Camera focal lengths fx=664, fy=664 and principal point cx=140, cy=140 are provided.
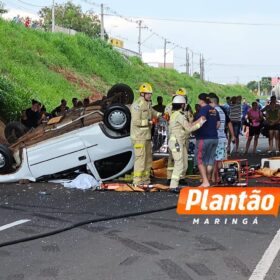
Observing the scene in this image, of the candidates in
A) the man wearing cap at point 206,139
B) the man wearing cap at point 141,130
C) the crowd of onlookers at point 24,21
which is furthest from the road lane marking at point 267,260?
the crowd of onlookers at point 24,21

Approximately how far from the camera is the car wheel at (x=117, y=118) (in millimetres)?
12125

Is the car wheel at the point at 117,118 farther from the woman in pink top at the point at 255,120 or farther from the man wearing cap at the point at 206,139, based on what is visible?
the woman in pink top at the point at 255,120

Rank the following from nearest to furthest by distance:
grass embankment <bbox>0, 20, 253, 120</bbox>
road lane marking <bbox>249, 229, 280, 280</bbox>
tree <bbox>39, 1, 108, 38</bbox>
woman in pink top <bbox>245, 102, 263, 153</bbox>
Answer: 1. road lane marking <bbox>249, 229, 280, 280</bbox>
2. woman in pink top <bbox>245, 102, 263, 153</bbox>
3. grass embankment <bbox>0, 20, 253, 120</bbox>
4. tree <bbox>39, 1, 108, 38</bbox>

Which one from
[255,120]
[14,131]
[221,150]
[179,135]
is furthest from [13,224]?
[255,120]

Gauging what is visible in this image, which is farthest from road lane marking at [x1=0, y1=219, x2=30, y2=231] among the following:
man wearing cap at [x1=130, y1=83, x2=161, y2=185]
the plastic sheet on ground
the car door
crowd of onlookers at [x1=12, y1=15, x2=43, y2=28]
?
crowd of onlookers at [x1=12, y1=15, x2=43, y2=28]

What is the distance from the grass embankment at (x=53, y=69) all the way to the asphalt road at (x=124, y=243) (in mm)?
15112

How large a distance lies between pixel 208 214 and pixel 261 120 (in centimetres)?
1111

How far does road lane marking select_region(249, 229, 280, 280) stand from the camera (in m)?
5.82

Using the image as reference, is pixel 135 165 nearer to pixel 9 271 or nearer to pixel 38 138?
pixel 38 138

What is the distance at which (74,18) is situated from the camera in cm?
8706

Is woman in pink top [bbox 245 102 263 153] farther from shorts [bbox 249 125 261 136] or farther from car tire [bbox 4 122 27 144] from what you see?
car tire [bbox 4 122 27 144]

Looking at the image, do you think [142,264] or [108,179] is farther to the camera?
[108,179]

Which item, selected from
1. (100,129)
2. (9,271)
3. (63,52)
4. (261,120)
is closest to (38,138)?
(100,129)

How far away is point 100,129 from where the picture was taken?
1216 cm
